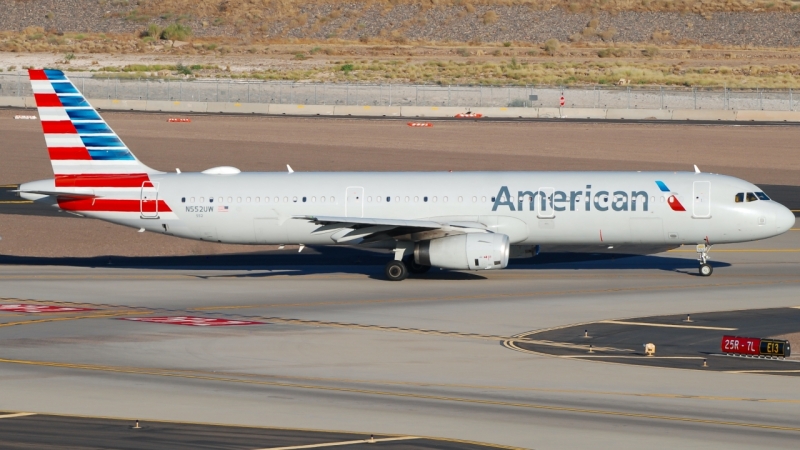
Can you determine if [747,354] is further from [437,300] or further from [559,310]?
[437,300]

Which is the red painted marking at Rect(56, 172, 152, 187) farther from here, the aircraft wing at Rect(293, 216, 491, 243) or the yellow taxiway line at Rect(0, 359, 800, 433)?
the yellow taxiway line at Rect(0, 359, 800, 433)

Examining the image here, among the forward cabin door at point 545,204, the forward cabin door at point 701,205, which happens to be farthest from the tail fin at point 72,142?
the forward cabin door at point 701,205

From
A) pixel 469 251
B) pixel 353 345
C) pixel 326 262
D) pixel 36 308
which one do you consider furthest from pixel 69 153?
pixel 353 345

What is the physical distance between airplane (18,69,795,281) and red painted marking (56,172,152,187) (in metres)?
0.04

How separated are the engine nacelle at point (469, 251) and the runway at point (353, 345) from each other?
1070mm

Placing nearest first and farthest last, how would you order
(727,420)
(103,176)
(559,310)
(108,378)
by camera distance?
(727,420) → (108,378) → (559,310) → (103,176)

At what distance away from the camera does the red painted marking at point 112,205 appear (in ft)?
155

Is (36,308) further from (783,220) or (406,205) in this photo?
(783,220)

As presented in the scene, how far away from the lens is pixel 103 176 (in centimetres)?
4747

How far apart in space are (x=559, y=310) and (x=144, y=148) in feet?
191

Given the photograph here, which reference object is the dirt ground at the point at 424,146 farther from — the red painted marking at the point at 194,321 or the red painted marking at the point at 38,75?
the red painted marking at the point at 194,321

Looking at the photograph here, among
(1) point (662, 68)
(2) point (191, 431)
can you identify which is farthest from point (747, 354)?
(1) point (662, 68)

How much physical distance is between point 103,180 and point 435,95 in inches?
3241

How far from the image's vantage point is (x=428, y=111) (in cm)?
11775
